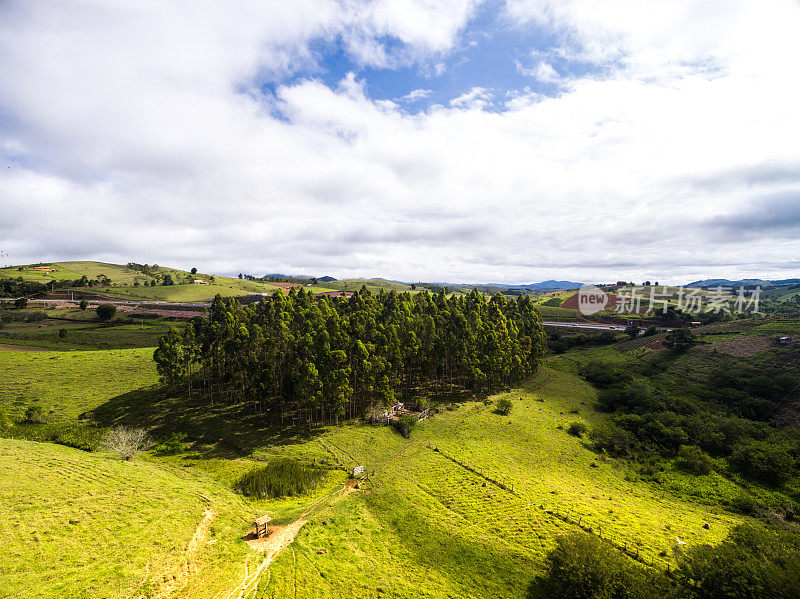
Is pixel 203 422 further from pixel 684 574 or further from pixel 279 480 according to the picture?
pixel 684 574

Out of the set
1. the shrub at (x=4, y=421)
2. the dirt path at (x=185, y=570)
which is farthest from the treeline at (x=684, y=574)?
the shrub at (x=4, y=421)

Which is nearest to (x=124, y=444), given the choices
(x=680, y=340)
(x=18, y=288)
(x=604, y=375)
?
(x=604, y=375)

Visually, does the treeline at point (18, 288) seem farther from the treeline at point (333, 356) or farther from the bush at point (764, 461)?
the bush at point (764, 461)

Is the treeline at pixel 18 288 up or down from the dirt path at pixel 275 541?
up

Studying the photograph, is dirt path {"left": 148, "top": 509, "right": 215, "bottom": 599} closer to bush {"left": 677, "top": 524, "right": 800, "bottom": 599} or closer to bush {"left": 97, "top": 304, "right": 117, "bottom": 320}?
bush {"left": 677, "top": 524, "right": 800, "bottom": 599}

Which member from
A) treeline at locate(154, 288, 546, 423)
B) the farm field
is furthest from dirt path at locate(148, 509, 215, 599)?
treeline at locate(154, 288, 546, 423)

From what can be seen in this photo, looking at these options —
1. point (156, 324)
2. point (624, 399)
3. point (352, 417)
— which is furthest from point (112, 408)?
point (624, 399)

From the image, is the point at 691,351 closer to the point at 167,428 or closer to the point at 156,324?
the point at 167,428
